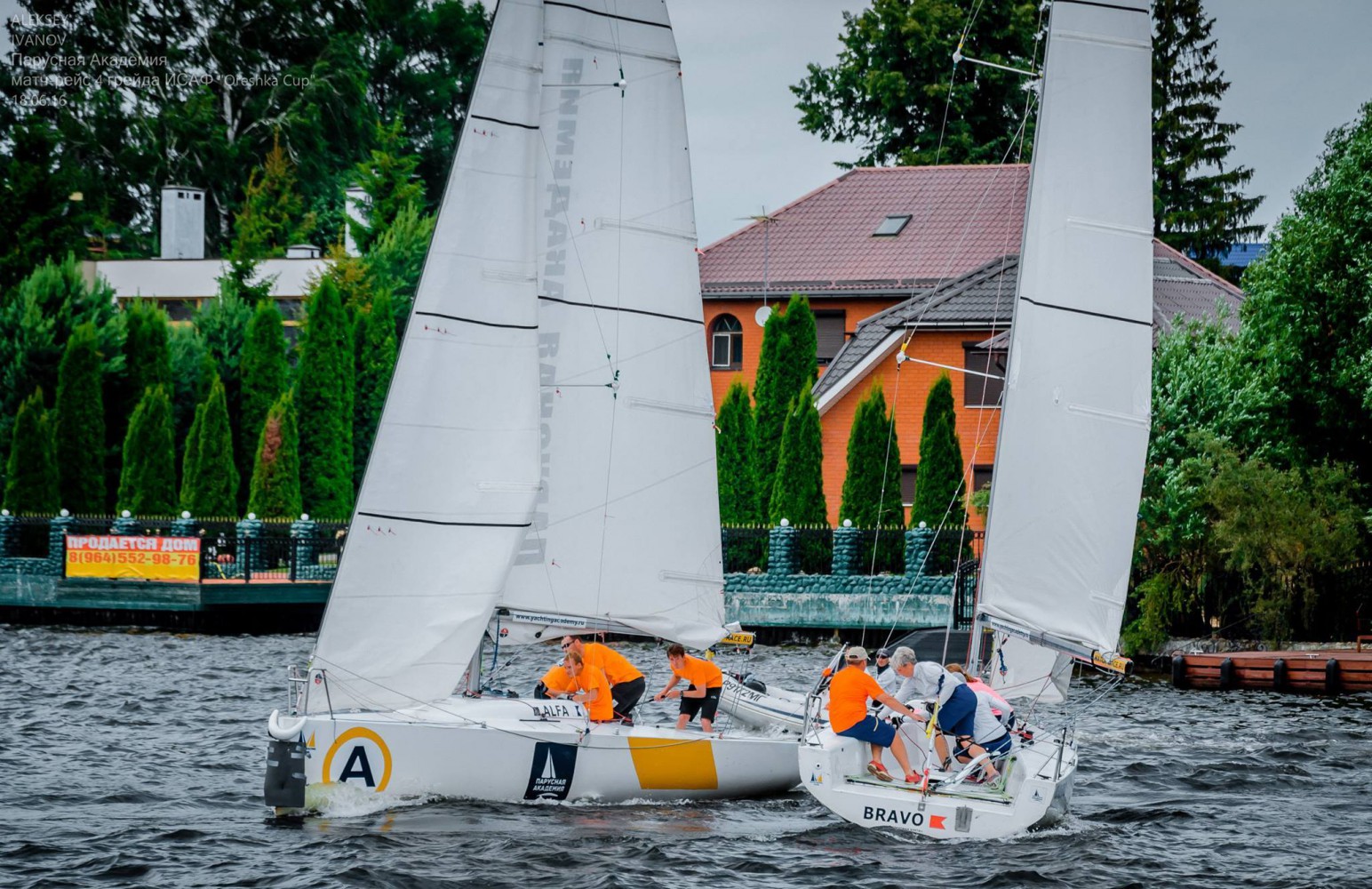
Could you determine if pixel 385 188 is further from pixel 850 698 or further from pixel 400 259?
pixel 850 698

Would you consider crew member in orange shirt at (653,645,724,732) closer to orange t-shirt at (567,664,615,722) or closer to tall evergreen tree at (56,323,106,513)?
orange t-shirt at (567,664,615,722)

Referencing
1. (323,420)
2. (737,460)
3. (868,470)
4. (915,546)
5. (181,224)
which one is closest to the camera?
(915,546)

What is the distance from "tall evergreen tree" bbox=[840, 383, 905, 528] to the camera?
45.0 metres

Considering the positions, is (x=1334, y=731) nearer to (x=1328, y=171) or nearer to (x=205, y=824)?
(x=1328, y=171)

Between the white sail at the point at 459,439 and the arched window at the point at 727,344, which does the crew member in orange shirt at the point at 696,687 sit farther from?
the arched window at the point at 727,344

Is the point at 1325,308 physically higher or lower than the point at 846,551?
higher

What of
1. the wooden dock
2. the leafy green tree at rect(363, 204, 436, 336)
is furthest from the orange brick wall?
the leafy green tree at rect(363, 204, 436, 336)

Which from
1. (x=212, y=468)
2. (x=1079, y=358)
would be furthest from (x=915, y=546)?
(x=1079, y=358)

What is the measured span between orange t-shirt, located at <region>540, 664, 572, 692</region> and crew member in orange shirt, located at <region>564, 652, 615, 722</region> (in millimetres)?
151

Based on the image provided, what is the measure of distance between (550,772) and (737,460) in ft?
98.2

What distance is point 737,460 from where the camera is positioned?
158 feet

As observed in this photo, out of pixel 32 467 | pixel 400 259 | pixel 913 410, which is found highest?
pixel 400 259

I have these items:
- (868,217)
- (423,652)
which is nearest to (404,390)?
(423,652)

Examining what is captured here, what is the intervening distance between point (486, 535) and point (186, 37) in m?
56.9
